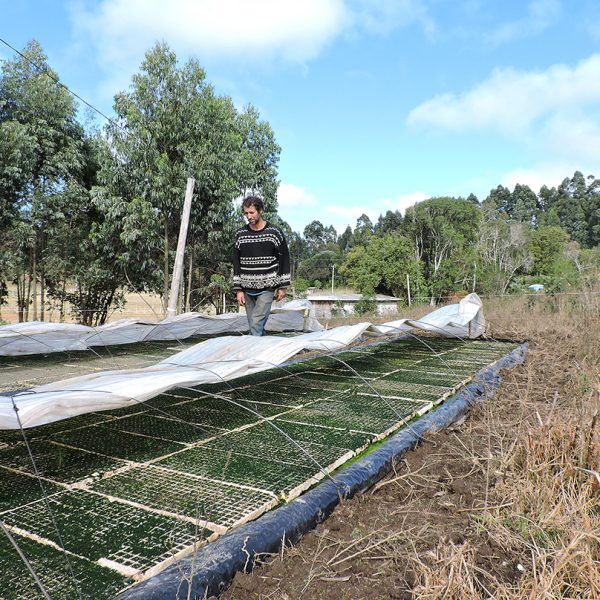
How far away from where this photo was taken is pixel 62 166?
8.72 meters

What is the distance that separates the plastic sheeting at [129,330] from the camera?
14.0ft

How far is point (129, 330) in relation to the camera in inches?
200

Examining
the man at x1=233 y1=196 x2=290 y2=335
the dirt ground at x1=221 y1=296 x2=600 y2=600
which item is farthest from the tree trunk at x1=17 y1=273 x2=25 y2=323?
the dirt ground at x1=221 y1=296 x2=600 y2=600

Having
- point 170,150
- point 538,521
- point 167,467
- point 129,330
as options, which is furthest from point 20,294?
point 538,521

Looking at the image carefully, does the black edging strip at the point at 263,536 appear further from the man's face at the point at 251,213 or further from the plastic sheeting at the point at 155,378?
the man's face at the point at 251,213

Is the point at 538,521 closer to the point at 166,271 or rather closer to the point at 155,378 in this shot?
the point at 155,378

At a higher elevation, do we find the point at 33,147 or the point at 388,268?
the point at 33,147

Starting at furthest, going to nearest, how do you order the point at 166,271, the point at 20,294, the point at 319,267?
the point at 319,267 → the point at 166,271 → the point at 20,294

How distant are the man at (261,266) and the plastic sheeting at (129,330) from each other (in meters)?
1.72

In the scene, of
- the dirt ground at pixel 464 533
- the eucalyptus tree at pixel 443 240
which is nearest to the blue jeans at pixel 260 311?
the dirt ground at pixel 464 533

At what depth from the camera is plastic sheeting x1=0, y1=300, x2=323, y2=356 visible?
4273 mm

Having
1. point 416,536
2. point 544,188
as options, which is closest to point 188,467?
point 416,536

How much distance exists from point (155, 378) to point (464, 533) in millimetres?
1203

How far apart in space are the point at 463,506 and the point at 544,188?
7565 centimetres
